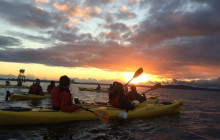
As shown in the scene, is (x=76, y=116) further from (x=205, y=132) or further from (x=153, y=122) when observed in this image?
(x=205, y=132)

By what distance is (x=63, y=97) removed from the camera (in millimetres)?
7934

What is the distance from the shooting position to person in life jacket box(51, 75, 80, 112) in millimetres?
7824

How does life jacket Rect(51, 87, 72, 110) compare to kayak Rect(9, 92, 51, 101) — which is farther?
kayak Rect(9, 92, 51, 101)

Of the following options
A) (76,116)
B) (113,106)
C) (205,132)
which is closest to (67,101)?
(76,116)

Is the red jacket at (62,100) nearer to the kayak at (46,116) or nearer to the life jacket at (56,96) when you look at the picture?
the life jacket at (56,96)

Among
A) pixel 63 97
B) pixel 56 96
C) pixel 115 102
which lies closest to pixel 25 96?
pixel 56 96

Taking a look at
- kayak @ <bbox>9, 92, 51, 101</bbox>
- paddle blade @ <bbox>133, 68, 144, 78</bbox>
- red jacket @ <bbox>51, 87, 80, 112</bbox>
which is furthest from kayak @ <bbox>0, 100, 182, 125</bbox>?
kayak @ <bbox>9, 92, 51, 101</bbox>

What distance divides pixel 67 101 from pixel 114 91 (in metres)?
2.59

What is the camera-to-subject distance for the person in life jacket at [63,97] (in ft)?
25.7

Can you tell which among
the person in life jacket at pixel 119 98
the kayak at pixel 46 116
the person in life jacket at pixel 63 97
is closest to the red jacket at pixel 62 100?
the person in life jacket at pixel 63 97

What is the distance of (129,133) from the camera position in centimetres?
775

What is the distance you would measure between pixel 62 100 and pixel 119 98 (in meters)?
2.98

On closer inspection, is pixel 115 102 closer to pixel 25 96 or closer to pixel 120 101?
pixel 120 101

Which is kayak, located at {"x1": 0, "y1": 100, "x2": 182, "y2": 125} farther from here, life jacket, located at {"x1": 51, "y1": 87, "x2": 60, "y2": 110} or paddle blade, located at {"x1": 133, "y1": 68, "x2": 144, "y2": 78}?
paddle blade, located at {"x1": 133, "y1": 68, "x2": 144, "y2": 78}
